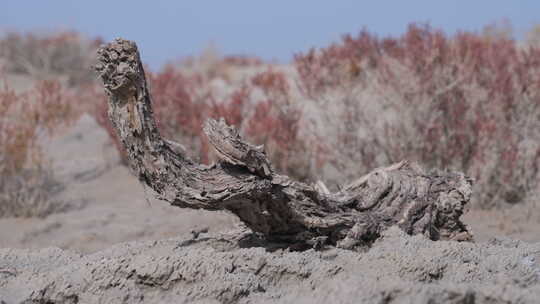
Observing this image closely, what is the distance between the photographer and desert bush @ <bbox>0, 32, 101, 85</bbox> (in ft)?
58.6

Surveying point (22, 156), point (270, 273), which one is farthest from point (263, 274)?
point (22, 156)

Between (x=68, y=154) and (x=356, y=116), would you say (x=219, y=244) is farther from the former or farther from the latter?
(x=68, y=154)

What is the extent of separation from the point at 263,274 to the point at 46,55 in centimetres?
1678

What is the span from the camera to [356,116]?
21.1ft

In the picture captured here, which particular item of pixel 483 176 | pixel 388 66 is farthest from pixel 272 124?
pixel 483 176

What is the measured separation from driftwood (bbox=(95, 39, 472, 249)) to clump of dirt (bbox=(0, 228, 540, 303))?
181 millimetres

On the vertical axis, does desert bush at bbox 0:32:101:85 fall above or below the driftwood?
above

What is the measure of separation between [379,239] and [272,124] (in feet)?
11.7

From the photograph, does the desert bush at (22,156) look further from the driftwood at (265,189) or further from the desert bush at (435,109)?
the driftwood at (265,189)

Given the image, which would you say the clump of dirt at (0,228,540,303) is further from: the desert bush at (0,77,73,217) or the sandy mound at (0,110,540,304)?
the desert bush at (0,77,73,217)

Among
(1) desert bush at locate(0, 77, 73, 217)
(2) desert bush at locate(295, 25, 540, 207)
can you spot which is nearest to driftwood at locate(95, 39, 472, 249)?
(2) desert bush at locate(295, 25, 540, 207)

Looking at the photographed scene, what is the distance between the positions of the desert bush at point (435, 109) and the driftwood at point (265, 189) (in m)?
2.30

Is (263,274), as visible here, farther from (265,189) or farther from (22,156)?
(22,156)

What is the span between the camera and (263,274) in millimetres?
2902
